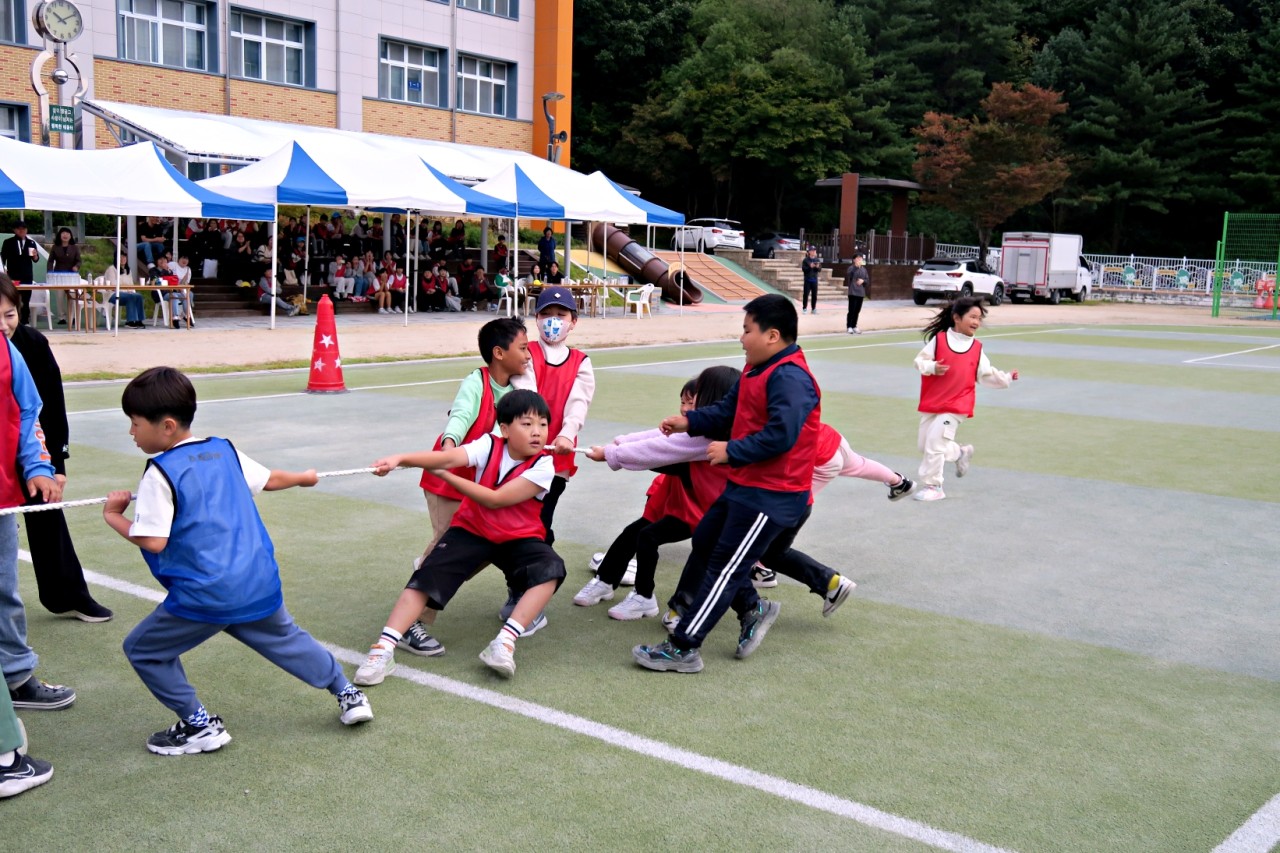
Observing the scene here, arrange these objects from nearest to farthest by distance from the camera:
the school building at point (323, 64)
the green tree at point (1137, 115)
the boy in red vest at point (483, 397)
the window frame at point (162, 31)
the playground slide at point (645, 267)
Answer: the boy in red vest at point (483, 397)
the school building at point (323, 64)
the window frame at point (162, 31)
the playground slide at point (645, 267)
the green tree at point (1137, 115)

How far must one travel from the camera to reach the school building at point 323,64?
3053 centimetres

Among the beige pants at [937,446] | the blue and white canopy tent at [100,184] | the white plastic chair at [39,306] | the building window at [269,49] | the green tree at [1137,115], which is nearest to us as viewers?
the beige pants at [937,446]

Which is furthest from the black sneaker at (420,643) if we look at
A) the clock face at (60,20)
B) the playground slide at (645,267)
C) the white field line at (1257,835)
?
the playground slide at (645,267)

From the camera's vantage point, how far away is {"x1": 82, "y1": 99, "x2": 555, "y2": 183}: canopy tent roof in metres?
26.4

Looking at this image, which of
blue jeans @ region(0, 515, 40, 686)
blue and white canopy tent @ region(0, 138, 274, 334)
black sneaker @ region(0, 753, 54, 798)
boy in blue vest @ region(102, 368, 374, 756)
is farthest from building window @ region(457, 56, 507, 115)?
black sneaker @ region(0, 753, 54, 798)

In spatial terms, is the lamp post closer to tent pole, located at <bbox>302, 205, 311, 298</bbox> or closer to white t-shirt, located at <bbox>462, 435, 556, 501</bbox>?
tent pole, located at <bbox>302, 205, 311, 298</bbox>

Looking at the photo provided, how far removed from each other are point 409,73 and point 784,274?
1449cm

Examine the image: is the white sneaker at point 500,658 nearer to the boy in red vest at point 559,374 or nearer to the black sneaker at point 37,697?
the boy in red vest at point 559,374

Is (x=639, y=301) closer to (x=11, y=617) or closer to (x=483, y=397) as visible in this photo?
(x=483, y=397)

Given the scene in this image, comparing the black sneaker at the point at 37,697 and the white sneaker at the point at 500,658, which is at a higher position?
the white sneaker at the point at 500,658

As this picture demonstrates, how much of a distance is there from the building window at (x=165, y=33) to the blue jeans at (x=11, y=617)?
102 feet

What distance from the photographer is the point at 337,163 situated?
22.9m

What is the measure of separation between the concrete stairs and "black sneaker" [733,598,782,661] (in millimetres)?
35633

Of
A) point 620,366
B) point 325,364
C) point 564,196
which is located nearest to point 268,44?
point 564,196
